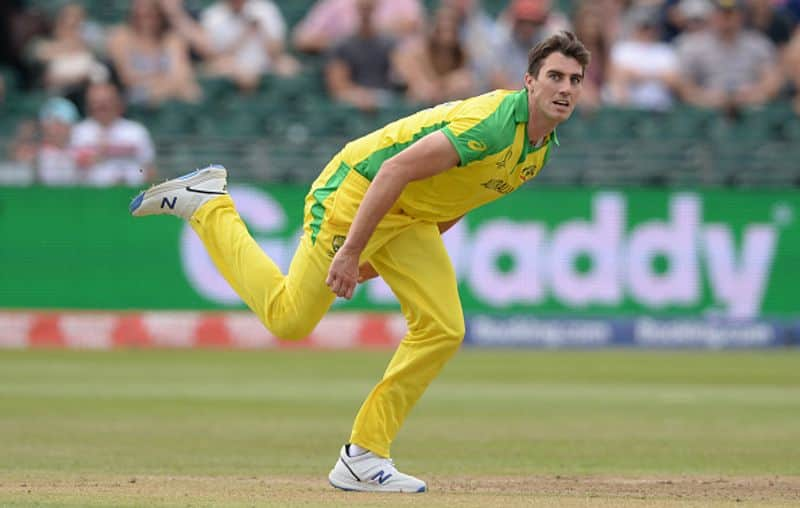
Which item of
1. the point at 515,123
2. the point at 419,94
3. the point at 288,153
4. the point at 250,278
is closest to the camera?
the point at 515,123

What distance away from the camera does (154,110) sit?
17.5 meters

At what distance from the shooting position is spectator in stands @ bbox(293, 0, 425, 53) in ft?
60.4

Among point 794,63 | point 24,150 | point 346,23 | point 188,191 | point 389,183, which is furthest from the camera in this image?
point 794,63

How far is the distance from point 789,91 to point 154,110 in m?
7.08

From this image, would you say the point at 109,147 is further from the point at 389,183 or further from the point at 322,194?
the point at 389,183

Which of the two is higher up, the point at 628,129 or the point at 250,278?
the point at 250,278

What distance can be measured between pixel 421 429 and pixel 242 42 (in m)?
9.13

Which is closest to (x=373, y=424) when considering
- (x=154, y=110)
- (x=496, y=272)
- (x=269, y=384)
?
(x=269, y=384)

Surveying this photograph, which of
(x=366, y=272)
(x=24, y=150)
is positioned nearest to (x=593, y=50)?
(x=24, y=150)

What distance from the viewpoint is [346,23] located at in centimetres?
1844

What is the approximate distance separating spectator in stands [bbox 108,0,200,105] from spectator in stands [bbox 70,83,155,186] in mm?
1111

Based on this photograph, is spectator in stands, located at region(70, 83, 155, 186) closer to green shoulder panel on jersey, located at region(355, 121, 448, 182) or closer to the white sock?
green shoulder panel on jersey, located at region(355, 121, 448, 182)

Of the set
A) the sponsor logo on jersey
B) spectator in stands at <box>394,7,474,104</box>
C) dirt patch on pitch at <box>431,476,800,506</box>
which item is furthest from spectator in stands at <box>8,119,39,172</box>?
the sponsor logo on jersey

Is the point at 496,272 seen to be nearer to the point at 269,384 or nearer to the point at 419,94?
the point at 419,94
